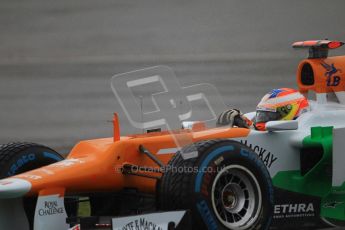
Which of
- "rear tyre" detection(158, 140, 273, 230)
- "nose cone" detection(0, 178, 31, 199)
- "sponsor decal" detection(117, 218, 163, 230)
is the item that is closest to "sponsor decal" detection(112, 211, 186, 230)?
"sponsor decal" detection(117, 218, 163, 230)

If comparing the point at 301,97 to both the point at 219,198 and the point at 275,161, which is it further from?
the point at 219,198

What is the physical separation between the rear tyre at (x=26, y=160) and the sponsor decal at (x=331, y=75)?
8.80 ft

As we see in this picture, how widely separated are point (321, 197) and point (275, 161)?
1.73 feet

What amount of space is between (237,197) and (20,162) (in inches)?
69.8

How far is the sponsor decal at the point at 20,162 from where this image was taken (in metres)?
6.60

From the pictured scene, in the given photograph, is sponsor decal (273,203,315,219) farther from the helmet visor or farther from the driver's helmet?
the helmet visor

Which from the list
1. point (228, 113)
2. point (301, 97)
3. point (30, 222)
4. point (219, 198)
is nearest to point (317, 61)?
point (301, 97)

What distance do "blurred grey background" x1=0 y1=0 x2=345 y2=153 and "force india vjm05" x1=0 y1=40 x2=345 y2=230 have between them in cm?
256

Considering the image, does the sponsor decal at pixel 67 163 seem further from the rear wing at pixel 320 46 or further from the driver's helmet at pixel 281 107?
the rear wing at pixel 320 46

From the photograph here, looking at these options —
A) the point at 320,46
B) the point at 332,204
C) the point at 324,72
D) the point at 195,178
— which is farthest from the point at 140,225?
the point at 320,46

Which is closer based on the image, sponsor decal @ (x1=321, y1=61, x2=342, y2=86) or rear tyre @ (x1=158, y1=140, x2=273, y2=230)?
rear tyre @ (x1=158, y1=140, x2=273, y2=230)

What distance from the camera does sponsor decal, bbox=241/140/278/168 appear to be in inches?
272

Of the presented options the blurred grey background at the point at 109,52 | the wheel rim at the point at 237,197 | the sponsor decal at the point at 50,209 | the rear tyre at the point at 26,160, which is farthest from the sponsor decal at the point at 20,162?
the blurred grey background at the point at 109,52

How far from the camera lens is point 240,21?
34.1 feet
